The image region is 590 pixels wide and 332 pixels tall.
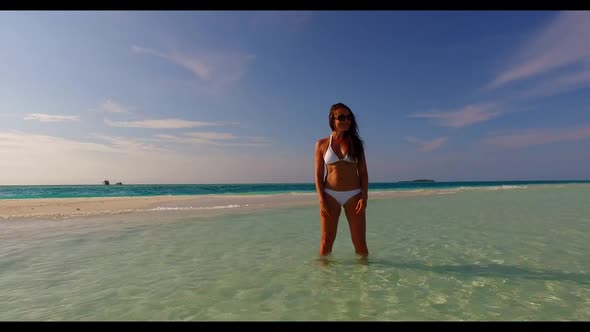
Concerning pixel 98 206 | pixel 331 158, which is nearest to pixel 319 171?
pixel 331 158

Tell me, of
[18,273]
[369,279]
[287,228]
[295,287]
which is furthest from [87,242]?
[369,279]

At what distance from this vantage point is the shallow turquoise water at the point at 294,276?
313 centimetres

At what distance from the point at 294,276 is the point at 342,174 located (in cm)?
180

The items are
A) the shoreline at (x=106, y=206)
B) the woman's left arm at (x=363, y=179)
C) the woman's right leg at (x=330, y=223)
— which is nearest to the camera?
the woman's left arm at (x=363, y=179)

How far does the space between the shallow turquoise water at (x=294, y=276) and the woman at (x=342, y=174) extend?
707mm

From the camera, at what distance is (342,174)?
4.81 m

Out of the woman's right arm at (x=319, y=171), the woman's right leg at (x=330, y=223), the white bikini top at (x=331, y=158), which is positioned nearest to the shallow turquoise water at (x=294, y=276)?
the woman's right leg at (x=330, y=223)

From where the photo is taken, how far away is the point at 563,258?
4898 millimetres

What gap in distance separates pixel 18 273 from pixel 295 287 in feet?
14.6

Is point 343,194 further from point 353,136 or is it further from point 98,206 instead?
point 98,206

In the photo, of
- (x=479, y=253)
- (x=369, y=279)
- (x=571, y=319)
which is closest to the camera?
(x=571, y=319)

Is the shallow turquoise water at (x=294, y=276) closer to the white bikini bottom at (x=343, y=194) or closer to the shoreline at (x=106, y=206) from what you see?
the white bikini bottom at (x=343, y=194)

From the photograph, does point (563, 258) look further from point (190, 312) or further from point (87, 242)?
point (87, 242)

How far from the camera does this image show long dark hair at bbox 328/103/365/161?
4.84 metres
